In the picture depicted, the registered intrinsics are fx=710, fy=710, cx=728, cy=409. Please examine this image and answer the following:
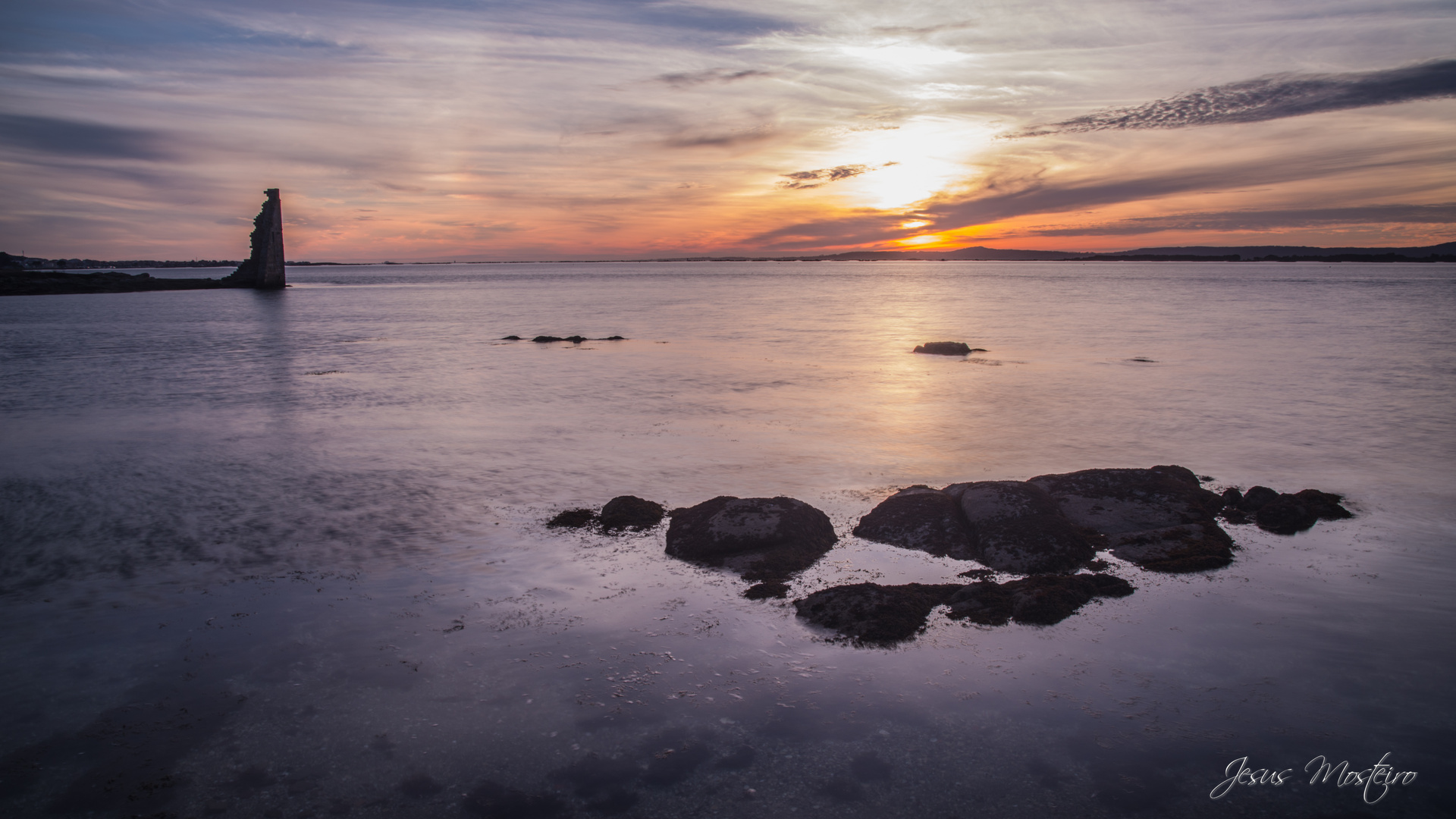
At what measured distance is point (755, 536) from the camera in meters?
6.26

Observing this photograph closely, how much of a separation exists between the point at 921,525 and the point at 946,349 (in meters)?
18.4

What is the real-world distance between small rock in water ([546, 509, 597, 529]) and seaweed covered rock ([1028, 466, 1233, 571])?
458cm

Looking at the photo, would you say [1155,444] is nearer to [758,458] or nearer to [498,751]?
[758,458]

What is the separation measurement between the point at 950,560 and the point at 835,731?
8.89ft

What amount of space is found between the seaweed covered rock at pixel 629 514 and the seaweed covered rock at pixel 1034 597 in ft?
10.1

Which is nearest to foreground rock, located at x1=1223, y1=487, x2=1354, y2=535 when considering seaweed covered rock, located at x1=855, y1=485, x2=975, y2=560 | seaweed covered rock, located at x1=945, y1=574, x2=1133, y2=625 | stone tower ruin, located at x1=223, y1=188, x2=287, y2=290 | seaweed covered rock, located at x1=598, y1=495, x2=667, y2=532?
seaweed covered rock, located at x1=945, y1=574, x2=1133, y2=625

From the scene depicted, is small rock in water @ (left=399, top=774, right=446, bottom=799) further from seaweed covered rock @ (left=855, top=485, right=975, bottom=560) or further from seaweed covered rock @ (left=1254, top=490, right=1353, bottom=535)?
seaweed covered rock @ (left=1254, top=490, right=1353, bottom=535)

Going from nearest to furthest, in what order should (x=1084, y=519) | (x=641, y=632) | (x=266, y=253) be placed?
(x=641, y=632)
(x=1084, y=519)
(x=266, y=253)

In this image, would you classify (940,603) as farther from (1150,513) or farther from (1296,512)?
(1296,512)

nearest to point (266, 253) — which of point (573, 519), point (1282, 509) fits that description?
point (573, 519)

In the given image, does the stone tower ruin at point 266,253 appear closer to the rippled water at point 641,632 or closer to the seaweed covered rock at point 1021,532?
the rippled water at point 641,632

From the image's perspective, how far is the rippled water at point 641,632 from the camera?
3.49m

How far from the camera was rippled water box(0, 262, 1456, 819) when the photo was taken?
349 centimetres

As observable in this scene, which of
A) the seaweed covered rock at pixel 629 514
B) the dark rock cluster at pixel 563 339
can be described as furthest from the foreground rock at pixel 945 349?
the seaweed covered rock at pixel 629 514
